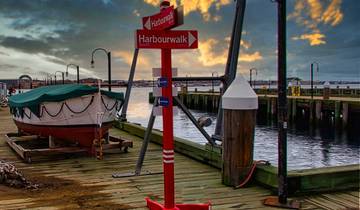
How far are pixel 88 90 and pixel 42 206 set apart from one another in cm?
452

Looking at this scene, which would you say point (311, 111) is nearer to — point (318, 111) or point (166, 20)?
point (318, 111)

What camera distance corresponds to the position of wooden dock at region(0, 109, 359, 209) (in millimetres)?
5805

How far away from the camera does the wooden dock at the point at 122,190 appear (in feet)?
19.0

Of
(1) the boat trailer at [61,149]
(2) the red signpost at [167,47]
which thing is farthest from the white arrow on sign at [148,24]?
(1) the boat trailer at [61,149]

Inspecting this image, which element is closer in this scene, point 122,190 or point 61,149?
point 122,190

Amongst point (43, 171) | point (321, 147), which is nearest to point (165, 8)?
point (43, 171)

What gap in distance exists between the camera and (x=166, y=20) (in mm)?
5008

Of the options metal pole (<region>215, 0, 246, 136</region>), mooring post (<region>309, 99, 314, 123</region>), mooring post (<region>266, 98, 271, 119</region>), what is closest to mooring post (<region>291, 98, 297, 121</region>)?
mooring post (<region>309, 99, 314, 123</region>)

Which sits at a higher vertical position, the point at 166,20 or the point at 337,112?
the point at 166,20

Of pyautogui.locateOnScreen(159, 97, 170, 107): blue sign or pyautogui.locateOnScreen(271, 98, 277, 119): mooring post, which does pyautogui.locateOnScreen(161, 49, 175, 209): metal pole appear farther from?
pyautogui.locateOnScreen(271, 98, 277, 119): mooring post

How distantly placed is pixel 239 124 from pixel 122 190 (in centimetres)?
220

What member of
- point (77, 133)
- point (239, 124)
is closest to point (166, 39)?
point (239, 124)

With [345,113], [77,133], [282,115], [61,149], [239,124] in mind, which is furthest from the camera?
[345,113]

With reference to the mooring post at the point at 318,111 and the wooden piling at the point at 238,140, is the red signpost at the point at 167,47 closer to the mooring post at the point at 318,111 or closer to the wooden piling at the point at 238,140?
the wooden piling at the point at 238,140
